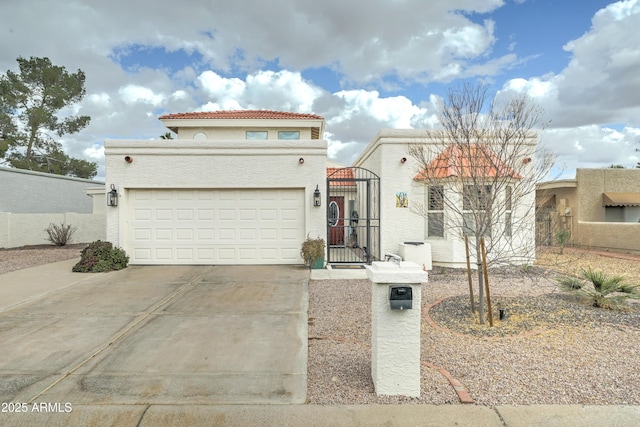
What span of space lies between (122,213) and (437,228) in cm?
966

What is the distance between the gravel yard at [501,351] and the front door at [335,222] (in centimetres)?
460

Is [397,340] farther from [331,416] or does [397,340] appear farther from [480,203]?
[480,203]

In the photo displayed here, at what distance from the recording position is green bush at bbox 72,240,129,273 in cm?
1048

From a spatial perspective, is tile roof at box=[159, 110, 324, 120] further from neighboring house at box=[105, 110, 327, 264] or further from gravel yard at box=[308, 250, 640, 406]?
gravel yard at box=[308, 250, 640, 406]

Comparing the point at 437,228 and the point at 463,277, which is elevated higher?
the point at 437,228

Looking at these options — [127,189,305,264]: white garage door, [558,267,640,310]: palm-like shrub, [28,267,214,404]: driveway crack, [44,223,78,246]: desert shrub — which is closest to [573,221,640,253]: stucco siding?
[558,267,640,310]: palm-like shrub

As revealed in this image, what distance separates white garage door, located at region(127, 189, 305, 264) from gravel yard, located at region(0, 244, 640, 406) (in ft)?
12.9

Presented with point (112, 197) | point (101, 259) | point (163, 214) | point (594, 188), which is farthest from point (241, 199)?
point (594, 188)

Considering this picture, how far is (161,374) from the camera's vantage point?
4238mm

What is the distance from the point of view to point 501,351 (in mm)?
4781

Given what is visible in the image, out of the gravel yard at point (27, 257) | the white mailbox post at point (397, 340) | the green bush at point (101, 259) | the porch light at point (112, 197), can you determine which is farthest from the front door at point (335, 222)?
the gravel yard at point (27, 257)

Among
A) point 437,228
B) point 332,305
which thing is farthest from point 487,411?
point 437,228

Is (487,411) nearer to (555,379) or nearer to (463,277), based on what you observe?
(555,379)

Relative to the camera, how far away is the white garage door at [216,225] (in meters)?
11.6
